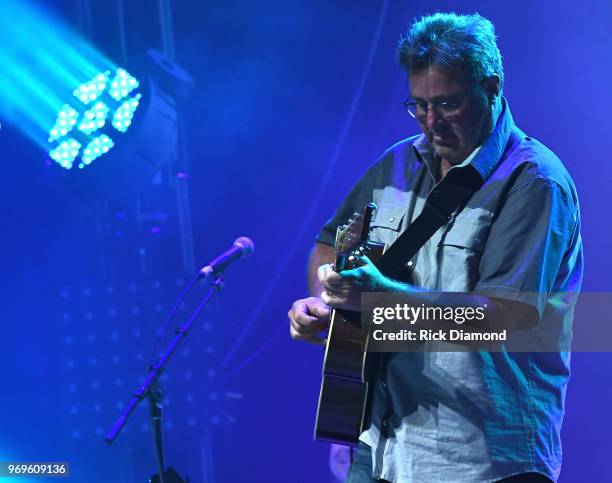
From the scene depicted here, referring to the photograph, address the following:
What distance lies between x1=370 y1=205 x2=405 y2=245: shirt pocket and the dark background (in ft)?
6.12

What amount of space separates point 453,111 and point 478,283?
534mm

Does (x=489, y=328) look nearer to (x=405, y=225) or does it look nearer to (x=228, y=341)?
(x=405, y=225)

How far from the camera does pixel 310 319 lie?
2354mm

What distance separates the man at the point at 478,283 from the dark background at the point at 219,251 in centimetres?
203

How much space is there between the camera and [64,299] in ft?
16.1

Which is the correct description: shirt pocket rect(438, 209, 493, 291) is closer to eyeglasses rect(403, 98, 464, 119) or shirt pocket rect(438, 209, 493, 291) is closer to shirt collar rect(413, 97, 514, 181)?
shirt collar rect(413, 97, 514, 181)

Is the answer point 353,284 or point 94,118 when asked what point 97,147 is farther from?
point 353,284

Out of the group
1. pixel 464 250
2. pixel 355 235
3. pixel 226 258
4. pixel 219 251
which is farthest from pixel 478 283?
pixel 219 251

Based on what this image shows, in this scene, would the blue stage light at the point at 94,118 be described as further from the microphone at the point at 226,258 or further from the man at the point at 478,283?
the man at the point at 478,283

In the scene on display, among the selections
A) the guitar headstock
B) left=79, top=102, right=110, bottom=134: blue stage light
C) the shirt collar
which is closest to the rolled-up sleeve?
the shirt collar

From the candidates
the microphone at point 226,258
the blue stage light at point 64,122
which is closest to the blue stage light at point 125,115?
the blue stage light at point 64,122

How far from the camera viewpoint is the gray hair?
2.09 meters

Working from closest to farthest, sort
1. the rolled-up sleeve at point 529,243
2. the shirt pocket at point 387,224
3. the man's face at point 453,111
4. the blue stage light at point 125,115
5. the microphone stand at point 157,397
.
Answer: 1. the rolled-up sleeve at point 529,243
2. the man's face at point 453,111
3. the shirt pocket at point 387,224
4. the microphone stand at point 157,397
5. the blue stage light at point 125,115

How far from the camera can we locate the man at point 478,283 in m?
1.88
